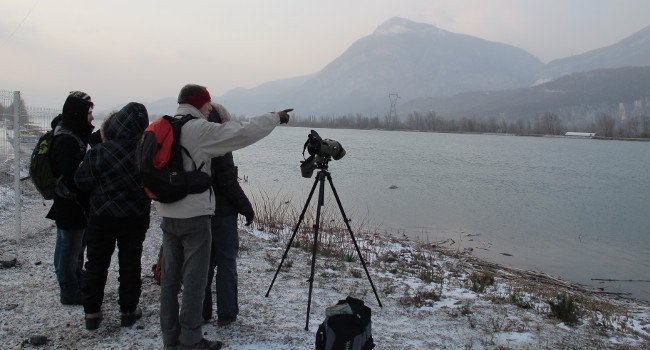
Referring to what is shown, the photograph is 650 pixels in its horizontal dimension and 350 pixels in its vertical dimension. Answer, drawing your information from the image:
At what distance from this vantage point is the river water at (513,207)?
1159 centimetres

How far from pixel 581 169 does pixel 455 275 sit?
1143 inches

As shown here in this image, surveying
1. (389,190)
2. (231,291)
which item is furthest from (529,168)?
(231,291)

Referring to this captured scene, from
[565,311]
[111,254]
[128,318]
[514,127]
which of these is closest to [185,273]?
[111,254]

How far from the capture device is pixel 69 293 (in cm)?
453

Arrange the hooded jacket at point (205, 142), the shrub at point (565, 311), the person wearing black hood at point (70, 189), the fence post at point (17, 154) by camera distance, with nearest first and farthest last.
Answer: the hooded jacket at point (205, 142), the person wearing black hood at point (70, 189), the shrub at point (565, 311), the fence post at point (17, 154)

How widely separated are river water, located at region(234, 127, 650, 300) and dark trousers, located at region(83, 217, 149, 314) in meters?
8.78

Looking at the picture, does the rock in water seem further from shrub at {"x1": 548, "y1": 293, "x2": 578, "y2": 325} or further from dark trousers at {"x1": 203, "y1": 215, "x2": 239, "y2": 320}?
shrub at {"x1": 548, "y1": 293, "x2": 578, "y2": 325}

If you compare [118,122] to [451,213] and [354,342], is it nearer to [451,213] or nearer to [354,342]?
[354,342]

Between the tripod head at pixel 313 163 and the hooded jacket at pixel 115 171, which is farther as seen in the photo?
the tripod head at pixel 313 163

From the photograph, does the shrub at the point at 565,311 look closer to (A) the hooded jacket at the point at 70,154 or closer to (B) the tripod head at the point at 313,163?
(B) the tripod head at the point at 313,163

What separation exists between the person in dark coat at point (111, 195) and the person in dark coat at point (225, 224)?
612 mm

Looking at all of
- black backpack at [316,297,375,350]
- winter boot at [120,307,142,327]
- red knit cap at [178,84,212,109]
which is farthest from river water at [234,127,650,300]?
red knit cap at [178,84,212,109]

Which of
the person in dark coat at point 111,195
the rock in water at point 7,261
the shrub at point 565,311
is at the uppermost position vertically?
the person in dark coat at point 111,195

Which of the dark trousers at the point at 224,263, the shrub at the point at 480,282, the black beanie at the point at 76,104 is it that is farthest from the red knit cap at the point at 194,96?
the shrub at the point at 480,282
